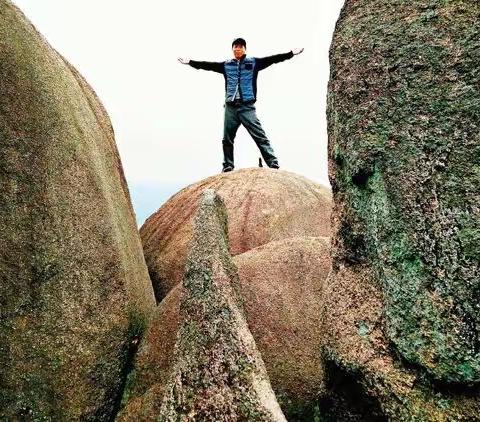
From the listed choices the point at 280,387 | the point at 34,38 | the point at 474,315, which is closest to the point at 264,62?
the point at 34,38

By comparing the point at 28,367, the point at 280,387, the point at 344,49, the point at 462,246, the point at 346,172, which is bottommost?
the point at 280,387

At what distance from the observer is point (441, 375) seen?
2.91m

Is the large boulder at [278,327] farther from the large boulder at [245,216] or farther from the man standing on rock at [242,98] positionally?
the man standing on rock at [242,98]

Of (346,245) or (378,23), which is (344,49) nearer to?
(378,23)

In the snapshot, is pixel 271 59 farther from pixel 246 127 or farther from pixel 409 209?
pixel 409 209

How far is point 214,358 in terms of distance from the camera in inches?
130

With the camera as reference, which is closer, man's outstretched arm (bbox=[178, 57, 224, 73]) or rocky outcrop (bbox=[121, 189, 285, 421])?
rocky outcrop (bbox=[121, 189, 285, 421])

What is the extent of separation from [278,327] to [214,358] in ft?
4.38

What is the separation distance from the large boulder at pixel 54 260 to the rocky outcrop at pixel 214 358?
901 millimetres

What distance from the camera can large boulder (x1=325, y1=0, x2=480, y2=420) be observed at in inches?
116

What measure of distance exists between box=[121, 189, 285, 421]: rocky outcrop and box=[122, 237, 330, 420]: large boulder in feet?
1.21

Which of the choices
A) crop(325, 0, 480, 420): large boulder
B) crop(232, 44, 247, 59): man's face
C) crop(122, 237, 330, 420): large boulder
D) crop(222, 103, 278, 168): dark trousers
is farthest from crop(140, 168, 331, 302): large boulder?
crop(325, 0, 480, 420): large boulder

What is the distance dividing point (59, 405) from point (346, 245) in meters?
2.38

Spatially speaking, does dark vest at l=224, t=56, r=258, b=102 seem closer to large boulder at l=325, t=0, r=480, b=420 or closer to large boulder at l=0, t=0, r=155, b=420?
large boulder at l=0, t=0, r=155, b=420
